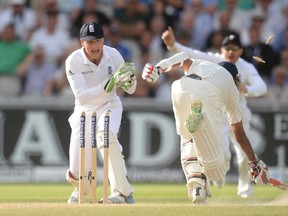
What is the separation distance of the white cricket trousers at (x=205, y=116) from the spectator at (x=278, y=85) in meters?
6.13

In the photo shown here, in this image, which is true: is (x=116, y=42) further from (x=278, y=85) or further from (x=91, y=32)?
(x=91, y=32)

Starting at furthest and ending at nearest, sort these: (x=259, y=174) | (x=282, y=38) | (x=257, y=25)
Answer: (x=282, y=38) < (x=257, y=25) < (x=259, y=174)

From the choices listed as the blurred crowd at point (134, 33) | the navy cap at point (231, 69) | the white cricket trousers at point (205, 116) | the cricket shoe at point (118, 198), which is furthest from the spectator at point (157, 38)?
the white cricket trousers at point (205, 116)

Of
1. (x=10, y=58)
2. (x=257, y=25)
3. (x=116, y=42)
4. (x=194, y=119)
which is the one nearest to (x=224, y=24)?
(x=257, y=25)

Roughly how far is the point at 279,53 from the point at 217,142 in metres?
7.20

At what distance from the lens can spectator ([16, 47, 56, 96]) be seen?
15062mm

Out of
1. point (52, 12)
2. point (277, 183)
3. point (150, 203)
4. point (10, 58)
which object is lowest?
point (150, 203)

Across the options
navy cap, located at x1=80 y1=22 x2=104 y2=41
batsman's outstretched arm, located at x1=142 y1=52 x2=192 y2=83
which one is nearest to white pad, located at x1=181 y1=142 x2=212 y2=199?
batsman's outstretched arm, located at x1=142 y1=52 x2=192 y2=83

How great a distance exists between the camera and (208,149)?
884cm

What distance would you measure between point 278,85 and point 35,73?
366 centimetres

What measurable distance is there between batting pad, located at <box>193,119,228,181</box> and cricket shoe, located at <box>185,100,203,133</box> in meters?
0.10

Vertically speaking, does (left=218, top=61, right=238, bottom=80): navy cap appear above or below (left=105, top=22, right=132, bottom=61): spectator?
below

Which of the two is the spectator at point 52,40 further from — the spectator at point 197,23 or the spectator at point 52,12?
the spectator at point 197,23

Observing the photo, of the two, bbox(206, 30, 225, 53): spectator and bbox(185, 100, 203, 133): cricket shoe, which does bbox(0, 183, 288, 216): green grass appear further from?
bbox(206, 30, 225, 53): spectator
